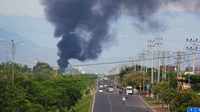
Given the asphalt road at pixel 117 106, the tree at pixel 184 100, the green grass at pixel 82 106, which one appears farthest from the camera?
the green grass at pixel 82 106

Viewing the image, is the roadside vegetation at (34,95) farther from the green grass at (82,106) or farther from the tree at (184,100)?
the tree at (184,100)

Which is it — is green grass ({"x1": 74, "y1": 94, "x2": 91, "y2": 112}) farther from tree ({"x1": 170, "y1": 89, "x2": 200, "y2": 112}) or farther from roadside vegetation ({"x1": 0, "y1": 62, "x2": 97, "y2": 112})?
tree ({"x1": 170, "y1": 89, "x2": 200, "y2": 112})

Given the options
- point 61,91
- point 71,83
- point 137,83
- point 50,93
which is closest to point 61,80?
point 71,83

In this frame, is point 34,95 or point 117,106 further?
point 117,106

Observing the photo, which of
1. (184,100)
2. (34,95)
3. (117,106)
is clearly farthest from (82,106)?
(34,95)

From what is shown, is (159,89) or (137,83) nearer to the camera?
(159,89)

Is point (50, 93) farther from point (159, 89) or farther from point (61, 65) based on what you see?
point (61, 65)

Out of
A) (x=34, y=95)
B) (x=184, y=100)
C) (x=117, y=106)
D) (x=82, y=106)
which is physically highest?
(x=34, y=95)

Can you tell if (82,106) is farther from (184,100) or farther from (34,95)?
(34,95)

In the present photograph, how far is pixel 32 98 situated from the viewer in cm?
5738

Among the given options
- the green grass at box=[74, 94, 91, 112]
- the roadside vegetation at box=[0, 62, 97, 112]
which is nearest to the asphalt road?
the green grass at box=[74, 94, 91, 112]

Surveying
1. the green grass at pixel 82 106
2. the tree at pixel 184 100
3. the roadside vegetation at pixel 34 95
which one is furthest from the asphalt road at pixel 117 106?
the tree at pixel 184 100

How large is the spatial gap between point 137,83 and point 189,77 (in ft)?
226

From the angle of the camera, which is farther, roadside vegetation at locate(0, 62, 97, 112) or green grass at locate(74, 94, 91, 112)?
green grass at locate(74, 94, 91, 112)
